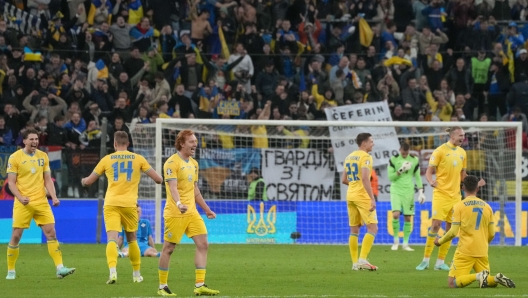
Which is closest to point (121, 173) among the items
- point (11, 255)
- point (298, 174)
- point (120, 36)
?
point (11, 255)

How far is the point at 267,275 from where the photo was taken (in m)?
14.4

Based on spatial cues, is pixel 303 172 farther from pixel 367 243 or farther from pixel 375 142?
pixel 367 243

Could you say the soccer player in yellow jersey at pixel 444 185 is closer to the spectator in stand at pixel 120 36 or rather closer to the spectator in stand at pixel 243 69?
the spectator in stand at pixel 243 69

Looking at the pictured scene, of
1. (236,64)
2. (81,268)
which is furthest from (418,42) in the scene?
(81,268)

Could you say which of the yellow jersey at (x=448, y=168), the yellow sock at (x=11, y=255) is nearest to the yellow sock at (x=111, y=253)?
the yellow sock at (x=11, y=255)

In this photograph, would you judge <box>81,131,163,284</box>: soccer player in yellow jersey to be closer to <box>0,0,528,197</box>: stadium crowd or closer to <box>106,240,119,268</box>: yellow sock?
<box>106,240,119,268</box>: yellow sock

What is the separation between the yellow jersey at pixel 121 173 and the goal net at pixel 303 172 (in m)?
8.36

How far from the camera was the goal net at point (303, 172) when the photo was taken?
2195cm

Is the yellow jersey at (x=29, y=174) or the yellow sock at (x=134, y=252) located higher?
the yellow jersey at (x=29, y=174)

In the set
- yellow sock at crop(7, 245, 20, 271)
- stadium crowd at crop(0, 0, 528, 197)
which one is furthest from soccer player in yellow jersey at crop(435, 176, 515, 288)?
stadium crowd at crop(0, 0, 528, 197)

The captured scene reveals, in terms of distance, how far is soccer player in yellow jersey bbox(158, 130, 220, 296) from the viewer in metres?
11.4

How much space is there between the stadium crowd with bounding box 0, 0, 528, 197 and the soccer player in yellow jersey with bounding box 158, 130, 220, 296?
11619 millimetres

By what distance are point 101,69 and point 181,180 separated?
47.7 ft

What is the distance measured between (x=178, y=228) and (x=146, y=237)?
704 cm
